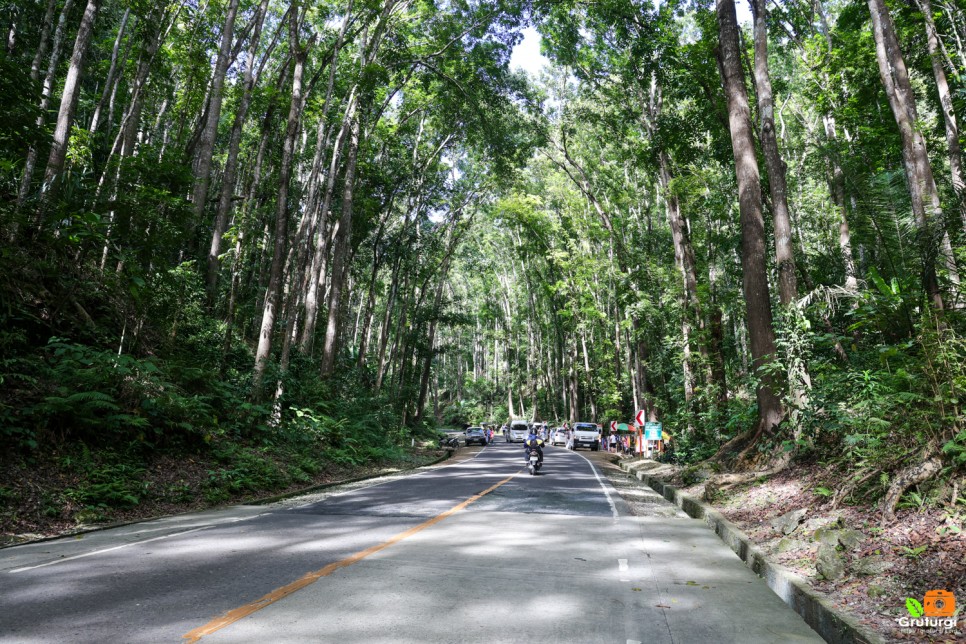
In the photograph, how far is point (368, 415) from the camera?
23672mm

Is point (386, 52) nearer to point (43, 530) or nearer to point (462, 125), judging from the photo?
point (462, 125)

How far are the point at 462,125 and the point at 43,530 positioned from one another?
76.2ft

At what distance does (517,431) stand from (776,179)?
38155 millimetres

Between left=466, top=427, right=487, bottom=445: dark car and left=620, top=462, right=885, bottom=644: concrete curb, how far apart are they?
33.3 m

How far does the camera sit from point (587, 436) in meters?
37.1

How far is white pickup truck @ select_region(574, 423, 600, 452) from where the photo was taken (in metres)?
37.1

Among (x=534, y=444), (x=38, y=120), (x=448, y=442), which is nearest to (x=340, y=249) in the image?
(x=38, y=120)

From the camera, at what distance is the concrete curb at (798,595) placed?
3.91 meters

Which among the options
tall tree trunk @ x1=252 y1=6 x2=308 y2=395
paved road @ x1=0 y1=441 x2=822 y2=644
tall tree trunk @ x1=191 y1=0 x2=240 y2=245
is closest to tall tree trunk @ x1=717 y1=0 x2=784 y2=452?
paved road @ x1=0 y1=441 x2=822 y2=644

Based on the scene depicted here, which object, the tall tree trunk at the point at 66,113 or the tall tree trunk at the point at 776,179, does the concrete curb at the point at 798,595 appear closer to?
the tall tree trunk at the point at 776,179

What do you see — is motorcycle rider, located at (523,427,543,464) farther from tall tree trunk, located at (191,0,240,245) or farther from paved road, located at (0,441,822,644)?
tall tree trunk, located at (191,0,240,245)

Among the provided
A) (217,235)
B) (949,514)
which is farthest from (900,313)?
(217,235)

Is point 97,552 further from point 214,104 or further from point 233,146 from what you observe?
point 233,146

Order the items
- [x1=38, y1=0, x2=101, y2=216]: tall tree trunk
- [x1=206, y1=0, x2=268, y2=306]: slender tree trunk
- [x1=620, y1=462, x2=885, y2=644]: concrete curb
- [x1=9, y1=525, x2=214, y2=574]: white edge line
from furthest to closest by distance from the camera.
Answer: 1. [x1=206, y1=0, x2=268, y2=306]: slender tree trunk
2. [x1=38, y1=0, x2=101, y2=216]: tall tree trunk
3. [x1=9, y1=525, x2=214, y2=574]: white edge line
4. [x1=620, y1=462, x2=885, y2=644]: concrete curb
